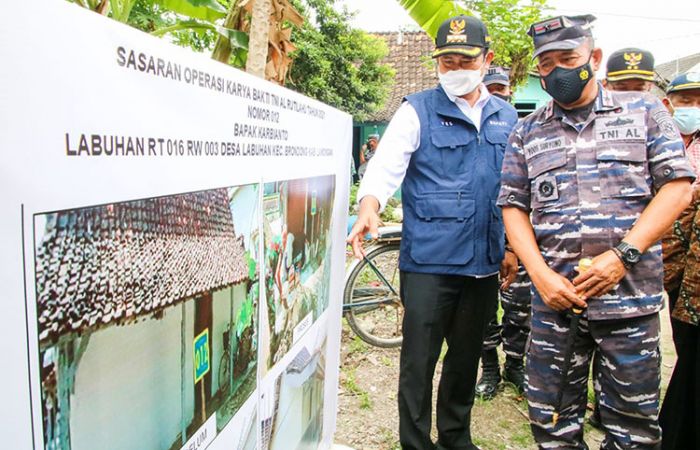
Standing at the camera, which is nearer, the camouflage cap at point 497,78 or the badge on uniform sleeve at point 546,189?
the badge on uniform sleeve at point 546,189

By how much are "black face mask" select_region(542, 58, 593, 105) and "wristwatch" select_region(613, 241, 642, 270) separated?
22.6 inches

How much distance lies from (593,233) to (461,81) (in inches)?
34.9

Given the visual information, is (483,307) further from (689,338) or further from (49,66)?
(49,66)

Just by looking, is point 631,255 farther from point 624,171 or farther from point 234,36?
point 234,36

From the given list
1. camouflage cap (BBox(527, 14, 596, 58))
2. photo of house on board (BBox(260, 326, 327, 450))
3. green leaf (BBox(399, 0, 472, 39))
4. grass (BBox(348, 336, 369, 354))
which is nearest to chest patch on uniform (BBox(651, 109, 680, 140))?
camouflage cap (BBox(527, 14, 596, 58))

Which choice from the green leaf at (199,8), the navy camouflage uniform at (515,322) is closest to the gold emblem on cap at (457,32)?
the green leaf at (199,8)

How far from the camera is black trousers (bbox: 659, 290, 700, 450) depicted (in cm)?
219

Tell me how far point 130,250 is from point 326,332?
1.26 meters

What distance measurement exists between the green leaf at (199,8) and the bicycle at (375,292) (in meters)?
1.88

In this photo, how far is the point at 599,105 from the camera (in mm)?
1848

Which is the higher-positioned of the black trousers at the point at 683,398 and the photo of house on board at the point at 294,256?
the photo of house on board at the point at 294,256

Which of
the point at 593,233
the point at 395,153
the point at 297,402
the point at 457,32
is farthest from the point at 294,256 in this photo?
the point at 457,32

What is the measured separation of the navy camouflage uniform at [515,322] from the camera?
9.72ft

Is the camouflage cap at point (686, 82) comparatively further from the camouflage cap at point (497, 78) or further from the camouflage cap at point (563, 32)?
the camouflage cap at point (563, 32)
